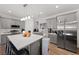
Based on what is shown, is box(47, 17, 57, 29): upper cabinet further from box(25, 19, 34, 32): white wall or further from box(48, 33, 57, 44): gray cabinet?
box(25, 19, 34, 32): white wall

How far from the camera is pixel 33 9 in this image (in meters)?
1.57

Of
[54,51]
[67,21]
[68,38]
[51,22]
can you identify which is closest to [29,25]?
[51,22]

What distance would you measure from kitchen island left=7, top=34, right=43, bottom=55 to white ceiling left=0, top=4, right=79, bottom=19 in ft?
1.19

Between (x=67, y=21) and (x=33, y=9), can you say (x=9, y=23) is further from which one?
(x=67, y=21)

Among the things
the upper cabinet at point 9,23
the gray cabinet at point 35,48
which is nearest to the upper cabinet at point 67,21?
the gray cabinet at point 35,48

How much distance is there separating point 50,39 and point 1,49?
2.86 ft

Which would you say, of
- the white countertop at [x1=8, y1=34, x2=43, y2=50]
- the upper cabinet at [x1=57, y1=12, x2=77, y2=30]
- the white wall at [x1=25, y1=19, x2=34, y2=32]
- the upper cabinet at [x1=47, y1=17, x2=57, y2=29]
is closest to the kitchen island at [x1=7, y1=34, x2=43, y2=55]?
the white countertop at [x1=8, y1=34, x2=43, y2=50]

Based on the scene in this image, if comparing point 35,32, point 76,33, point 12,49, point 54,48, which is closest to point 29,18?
point 35,32

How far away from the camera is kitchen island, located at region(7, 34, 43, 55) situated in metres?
1.58

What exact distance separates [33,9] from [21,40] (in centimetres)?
58

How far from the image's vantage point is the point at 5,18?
1.53 m

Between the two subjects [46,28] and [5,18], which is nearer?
[5,18]
